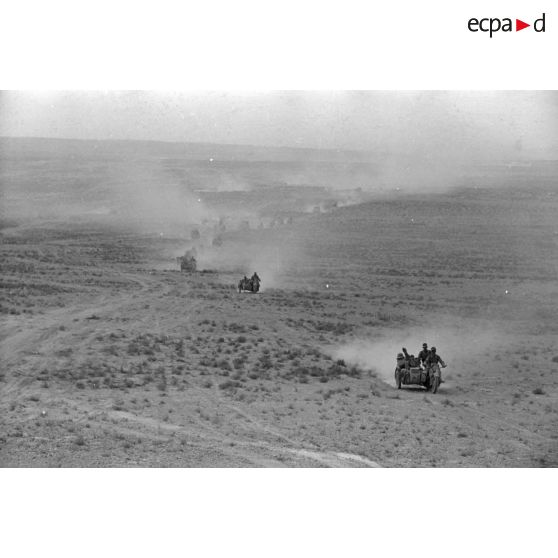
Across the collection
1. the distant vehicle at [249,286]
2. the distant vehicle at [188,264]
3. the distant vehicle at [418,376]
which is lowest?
the distant vehicle at [418,376]

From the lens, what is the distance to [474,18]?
11.5 m

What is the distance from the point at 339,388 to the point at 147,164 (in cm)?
2607

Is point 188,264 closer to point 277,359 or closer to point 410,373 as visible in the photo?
point 277,359

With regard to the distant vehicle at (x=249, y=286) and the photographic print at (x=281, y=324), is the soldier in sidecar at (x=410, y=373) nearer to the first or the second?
the photographic print at (x=281, y=324)

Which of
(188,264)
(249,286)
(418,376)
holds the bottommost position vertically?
(418,376)

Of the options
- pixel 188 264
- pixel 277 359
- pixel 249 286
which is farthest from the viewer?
pixel 188 264

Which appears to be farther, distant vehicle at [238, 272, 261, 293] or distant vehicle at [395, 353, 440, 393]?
distant vehicle at [238, 272, 261, 293]

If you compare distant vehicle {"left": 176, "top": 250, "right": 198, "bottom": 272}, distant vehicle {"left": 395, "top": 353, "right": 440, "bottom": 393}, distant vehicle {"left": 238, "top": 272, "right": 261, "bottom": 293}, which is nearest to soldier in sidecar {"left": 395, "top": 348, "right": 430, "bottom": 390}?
distant vehicle {"left": 395, "top": 353, "right": 440, "bottom": 393}

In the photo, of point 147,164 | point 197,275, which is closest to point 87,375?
point 197,275

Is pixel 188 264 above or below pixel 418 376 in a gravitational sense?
above

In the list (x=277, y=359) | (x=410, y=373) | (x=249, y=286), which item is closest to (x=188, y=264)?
(x=249, y=286)

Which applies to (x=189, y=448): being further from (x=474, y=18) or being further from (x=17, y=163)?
(x=17, y=163)

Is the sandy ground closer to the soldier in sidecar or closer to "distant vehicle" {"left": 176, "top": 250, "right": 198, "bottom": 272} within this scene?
the soldier in sidecar

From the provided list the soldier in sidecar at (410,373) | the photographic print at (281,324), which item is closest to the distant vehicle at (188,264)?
the photographic print at (281,324)
